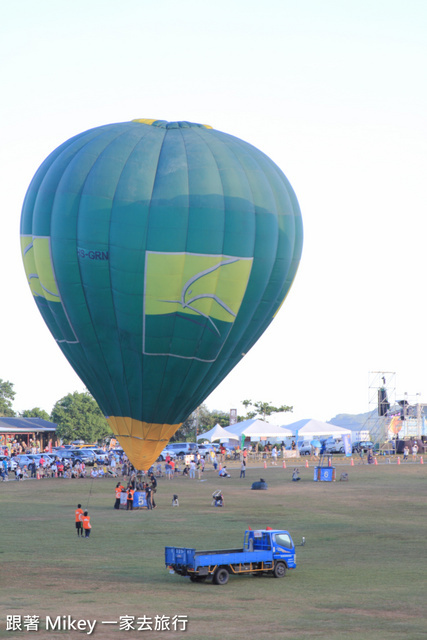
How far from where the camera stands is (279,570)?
23.6 metres

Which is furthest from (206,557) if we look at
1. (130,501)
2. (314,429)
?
(314,429)

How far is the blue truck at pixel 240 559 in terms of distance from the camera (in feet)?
73.0

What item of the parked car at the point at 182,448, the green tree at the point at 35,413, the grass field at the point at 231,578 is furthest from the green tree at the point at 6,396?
the grass field at the point at 231,578

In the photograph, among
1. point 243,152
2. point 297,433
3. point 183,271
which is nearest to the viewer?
point 183,271

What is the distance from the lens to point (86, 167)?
117ft

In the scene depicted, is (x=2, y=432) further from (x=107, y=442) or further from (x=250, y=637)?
(x=250, y=637)

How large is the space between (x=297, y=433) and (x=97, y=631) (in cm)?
5783

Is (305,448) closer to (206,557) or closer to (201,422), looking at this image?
(201,422)

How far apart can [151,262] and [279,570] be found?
48.8ft

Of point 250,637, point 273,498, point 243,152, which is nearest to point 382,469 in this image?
point 273,498

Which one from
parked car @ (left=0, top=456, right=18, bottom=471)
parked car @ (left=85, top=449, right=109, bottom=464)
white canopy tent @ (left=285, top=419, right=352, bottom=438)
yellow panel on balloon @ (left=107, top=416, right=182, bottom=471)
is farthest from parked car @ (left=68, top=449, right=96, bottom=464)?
yellow panel on balloon @ (left=107, top=416, right=182, bottom=471)

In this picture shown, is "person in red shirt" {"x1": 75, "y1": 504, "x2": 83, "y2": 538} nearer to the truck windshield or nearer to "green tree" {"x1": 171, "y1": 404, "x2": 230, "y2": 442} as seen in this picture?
the truck windshield

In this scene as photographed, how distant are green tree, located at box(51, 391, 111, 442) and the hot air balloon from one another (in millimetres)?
69687

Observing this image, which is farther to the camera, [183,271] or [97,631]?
[183,271]
